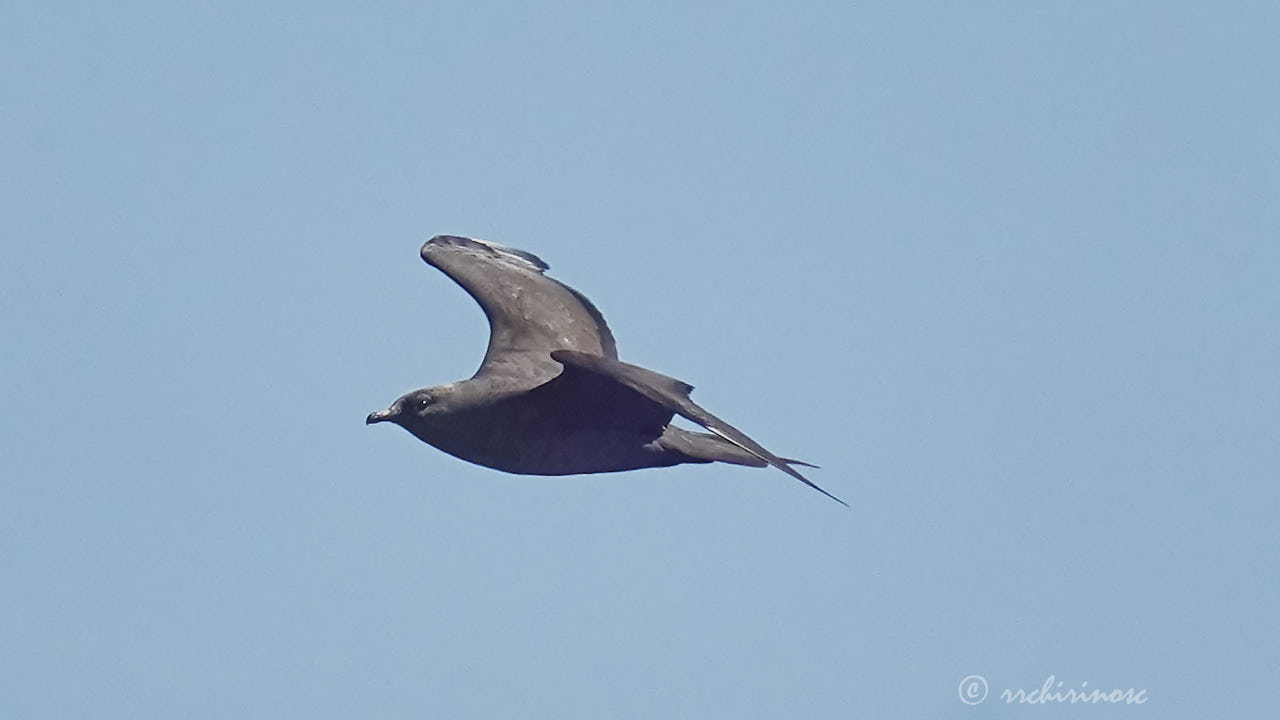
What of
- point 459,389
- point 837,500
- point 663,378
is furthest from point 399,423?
point 837,500

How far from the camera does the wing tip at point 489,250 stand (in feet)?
54.4

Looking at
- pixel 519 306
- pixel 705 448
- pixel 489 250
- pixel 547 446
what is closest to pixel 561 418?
pixel 547 446

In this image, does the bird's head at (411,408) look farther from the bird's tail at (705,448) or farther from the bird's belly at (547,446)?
the bird's tail at (705,448)

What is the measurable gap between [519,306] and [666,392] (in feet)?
14.1

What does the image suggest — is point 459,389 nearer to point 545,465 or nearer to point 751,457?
point 545,465

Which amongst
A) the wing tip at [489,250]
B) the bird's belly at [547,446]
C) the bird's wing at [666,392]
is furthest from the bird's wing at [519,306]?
the bird's wing at [666,392]

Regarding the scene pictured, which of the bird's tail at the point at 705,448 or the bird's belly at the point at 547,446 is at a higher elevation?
the bird's tail at the point at 705,448

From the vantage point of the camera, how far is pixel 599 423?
13.1 metres

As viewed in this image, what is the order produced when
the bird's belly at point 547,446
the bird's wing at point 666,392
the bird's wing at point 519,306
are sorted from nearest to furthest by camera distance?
the bird's wing at point 666,392, the bird's belly at point 547,446, the bird's wing at point 519,306

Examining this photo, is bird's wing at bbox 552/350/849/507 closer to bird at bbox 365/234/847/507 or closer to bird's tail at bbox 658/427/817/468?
bird at bbox 365/234/847/507

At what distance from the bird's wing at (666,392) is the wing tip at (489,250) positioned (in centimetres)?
430

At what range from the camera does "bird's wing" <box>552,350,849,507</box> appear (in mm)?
11281

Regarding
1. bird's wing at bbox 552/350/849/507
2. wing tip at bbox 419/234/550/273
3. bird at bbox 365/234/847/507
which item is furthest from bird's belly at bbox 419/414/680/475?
wing tip at bbox 419/234/550/273

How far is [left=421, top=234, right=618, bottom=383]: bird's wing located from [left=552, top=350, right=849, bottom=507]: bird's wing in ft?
7.46
